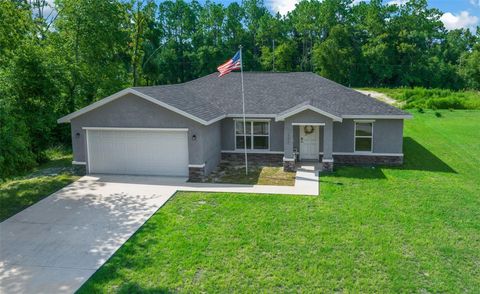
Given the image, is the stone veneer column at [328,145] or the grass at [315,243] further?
the stone veneer column at [328,145]

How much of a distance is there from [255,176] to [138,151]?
16.8ft

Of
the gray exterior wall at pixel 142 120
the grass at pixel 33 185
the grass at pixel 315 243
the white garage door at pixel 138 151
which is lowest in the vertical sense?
the grass at pixel 315 243

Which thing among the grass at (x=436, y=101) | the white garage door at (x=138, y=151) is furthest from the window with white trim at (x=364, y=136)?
the grass at (x=436, y=101)

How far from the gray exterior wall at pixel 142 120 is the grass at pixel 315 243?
2.71m

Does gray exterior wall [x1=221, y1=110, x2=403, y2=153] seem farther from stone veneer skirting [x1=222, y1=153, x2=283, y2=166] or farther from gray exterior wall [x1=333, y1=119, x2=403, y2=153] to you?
stone veneer skirting [x1=222, y1=153, x2=283, y2=166]

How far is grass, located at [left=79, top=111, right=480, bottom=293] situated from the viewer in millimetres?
7824

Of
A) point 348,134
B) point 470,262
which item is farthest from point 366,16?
point 470,262

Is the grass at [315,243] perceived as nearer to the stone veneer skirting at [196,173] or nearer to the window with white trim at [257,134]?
the stone veneer skirting at [196,173]

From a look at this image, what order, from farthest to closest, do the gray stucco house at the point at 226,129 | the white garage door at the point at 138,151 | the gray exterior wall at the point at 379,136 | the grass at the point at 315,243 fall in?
the gray exterior wall at the point at 379,136, the white garage door at the point at 138,151, the gray stucco house at the point at 226,129, the grass at the point at 315,243

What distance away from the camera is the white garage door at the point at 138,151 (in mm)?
15906

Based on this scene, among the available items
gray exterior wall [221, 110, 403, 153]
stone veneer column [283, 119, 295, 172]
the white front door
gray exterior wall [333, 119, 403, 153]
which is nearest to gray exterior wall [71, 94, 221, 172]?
stone veneer column [283, 119, 295, 172]

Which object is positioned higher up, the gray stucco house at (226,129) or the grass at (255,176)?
the gray stucco house at (226,129)

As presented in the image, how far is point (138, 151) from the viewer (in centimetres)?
1623

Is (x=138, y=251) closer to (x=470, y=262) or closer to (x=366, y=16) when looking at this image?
(x=470, y=262)
